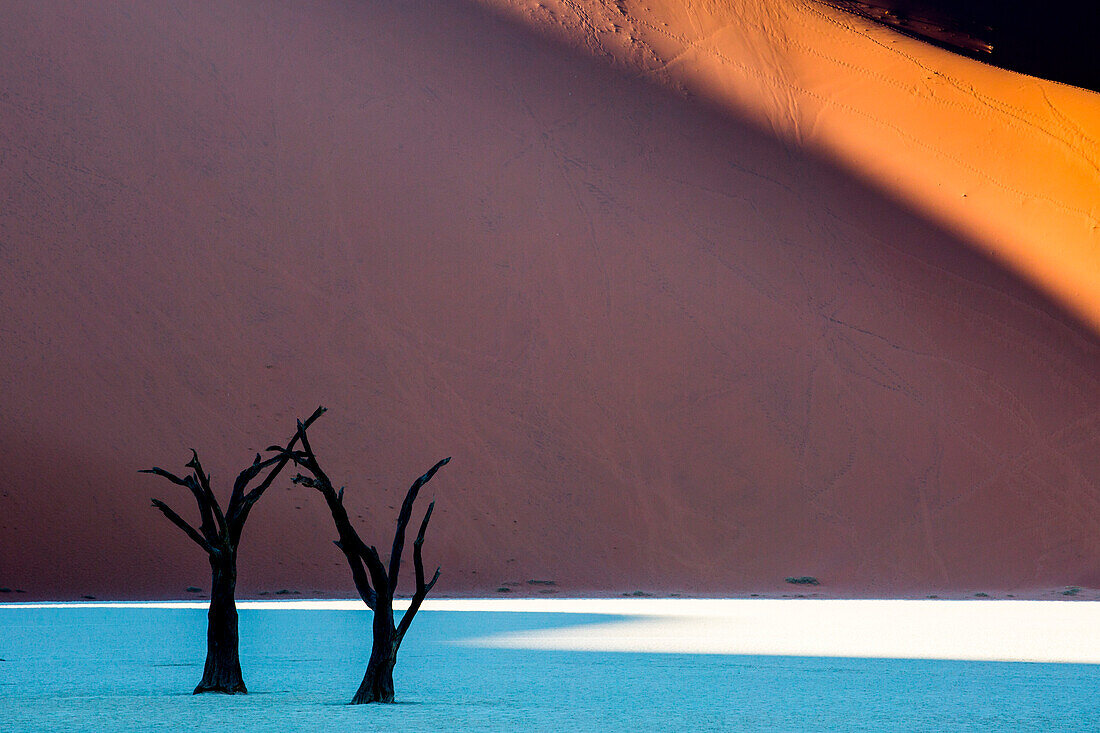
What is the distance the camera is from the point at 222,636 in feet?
18.5

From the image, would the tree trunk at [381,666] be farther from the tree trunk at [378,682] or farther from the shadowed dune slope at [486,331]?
the shadowed dune slope at [486,331]

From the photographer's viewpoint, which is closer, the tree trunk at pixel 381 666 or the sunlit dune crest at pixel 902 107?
the tree trunk at pixel 381 666

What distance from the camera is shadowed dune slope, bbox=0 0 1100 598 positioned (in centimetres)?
1590

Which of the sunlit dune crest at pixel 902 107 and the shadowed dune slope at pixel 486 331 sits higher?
the sunlit dune crest at pixel 902 107

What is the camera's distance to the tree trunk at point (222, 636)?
558 centimetres

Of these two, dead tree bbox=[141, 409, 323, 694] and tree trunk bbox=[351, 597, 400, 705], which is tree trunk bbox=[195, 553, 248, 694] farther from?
tree trunk bbox=[351, 597, 400, 705]

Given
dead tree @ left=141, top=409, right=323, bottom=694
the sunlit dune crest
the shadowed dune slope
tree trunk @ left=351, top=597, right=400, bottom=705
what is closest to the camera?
tree trunk @ left=351, top=597, right=400, bottom=705

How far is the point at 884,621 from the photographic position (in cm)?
1048

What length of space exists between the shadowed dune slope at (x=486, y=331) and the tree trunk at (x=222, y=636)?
9245 mm

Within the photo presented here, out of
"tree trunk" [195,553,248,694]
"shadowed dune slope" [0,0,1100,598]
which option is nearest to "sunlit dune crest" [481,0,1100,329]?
"shadowed dune slope" [0,0,1100,598]

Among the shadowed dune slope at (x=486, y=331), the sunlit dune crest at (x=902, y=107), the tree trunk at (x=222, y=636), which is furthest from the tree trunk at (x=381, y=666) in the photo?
the sunlit dune crest at (x=902, y=107)

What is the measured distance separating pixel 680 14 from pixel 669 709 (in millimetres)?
19746

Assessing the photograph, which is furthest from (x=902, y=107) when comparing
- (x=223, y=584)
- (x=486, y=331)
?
(x=223, y=584)

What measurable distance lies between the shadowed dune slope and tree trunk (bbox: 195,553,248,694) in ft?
30.3
